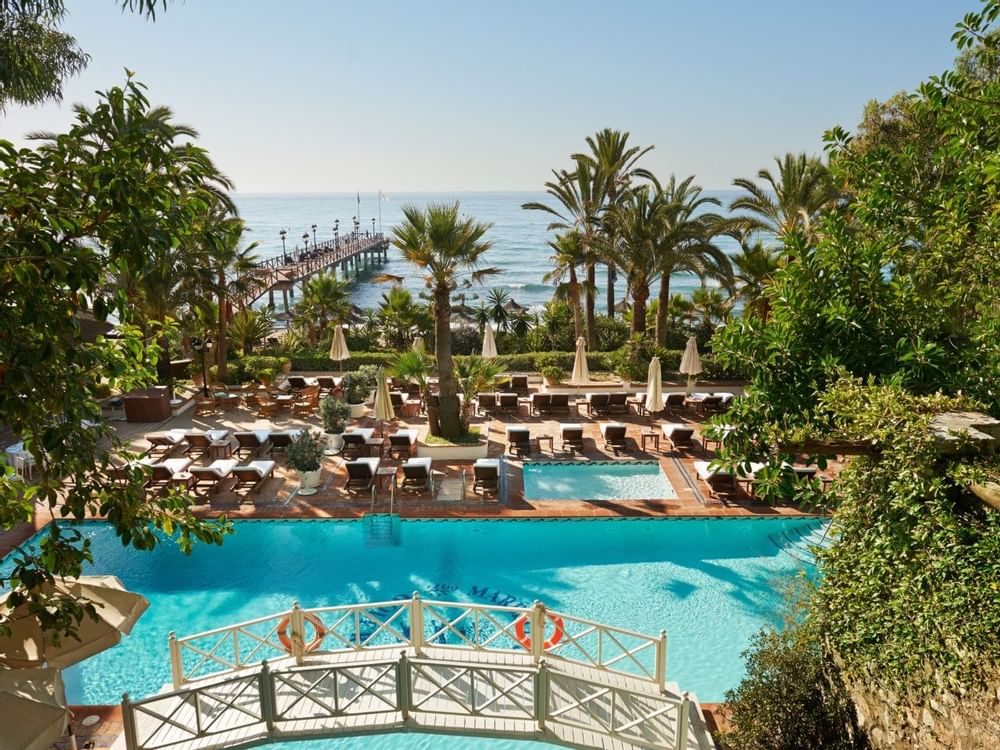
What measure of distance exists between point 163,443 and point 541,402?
9.15 meters

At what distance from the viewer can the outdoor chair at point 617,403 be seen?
61.6 ft

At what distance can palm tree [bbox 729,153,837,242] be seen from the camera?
22625 millimetres

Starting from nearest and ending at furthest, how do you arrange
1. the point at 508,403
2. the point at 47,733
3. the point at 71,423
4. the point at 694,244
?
the point at 71,423 < the point at 47,733 < the point at 508,403 < the point at 694,244

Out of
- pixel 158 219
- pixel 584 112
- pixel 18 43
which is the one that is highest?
pixel 584 112

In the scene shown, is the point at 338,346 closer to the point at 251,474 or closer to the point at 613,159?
the point at 251,474

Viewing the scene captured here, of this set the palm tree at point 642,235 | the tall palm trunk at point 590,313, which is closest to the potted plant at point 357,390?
the palm tree at point 642,235

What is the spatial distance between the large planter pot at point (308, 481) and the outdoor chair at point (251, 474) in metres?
0.69

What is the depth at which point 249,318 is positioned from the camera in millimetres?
25594

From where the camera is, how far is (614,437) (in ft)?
53.8

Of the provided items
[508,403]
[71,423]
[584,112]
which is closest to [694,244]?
[508,403]

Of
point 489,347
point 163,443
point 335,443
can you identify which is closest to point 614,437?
point 489,347

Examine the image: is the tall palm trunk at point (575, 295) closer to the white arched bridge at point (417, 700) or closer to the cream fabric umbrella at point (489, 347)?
the cream fabric umbrella at point (489, 347)

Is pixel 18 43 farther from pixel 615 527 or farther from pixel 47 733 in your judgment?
pixel 615 527

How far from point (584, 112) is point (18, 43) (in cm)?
10380
